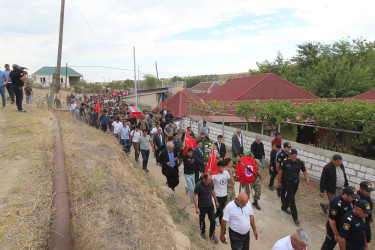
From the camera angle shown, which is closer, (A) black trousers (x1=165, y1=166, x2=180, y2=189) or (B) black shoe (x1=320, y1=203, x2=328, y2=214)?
(B) black shoe (x1=320, y1=203, x2=328, y2=214)

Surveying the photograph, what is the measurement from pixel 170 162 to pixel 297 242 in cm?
473

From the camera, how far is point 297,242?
3.37 meters

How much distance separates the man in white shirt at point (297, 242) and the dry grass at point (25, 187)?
115 inches

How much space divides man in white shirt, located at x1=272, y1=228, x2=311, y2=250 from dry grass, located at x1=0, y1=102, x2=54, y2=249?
115 inches

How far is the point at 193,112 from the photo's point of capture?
17.2 metres

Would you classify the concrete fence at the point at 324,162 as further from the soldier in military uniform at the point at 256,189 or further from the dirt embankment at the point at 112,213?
the dirt embankment at the point at 112,213

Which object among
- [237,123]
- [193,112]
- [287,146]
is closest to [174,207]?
[287,146]

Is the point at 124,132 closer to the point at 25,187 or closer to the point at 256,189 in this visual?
the point at 256,189

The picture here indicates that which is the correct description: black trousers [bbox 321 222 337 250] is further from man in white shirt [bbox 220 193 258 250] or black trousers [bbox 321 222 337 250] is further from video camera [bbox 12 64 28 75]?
video camera [bbox 12 64 28 75]

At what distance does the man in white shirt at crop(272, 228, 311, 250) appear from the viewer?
332 cm

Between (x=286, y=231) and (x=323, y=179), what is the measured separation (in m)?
1.55

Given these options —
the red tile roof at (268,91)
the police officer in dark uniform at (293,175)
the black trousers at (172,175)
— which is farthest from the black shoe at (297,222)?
the red tile roof at (268,91)

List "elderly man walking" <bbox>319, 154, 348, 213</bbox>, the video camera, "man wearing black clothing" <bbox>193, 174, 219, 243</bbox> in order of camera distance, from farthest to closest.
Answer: the video camera, "elderly man walking" <bbox>319, 154, 348, 213</bbox>, "man wearing black clothing" <bbox>193, 174, 219, 243</bbox>

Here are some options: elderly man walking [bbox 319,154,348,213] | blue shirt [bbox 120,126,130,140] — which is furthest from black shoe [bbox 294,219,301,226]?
blue shirt [bbox 120,126,130,140]
